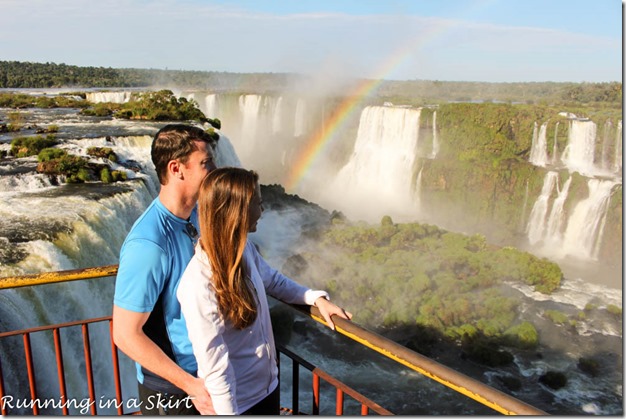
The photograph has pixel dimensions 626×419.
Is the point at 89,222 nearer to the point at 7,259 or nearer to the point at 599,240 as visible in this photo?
the point at 7,259

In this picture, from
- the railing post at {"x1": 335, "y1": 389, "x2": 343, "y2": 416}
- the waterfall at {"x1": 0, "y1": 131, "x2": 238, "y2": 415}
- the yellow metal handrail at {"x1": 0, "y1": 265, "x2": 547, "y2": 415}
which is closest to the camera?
the yellow metal handrail at {"x1": 0, "y1": 265, "x2": 547, "y2": 415}

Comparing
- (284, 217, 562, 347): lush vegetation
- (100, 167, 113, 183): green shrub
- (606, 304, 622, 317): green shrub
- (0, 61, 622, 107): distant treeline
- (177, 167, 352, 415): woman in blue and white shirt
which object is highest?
(0, 61, 622, 107): distant treeline

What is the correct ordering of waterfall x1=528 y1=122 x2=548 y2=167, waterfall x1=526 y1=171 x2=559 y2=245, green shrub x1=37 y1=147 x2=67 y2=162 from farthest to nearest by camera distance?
1. waterfall x1=528 y1=122 x2=548 y2=167
2. waterfall x1=526 y1=171 x2=559 y2=245
3. green shrub x1=37 y1=147 x2=67 y2=162

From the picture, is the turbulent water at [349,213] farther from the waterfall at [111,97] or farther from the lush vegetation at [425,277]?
the lush vegetation at [425,277]

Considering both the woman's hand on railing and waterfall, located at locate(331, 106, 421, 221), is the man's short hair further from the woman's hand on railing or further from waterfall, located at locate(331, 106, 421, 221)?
waterfall, located at locate(331, 106, 421, 221)

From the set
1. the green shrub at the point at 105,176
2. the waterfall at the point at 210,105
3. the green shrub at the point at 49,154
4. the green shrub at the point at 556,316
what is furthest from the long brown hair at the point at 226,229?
the waterfall at the point at 210,105

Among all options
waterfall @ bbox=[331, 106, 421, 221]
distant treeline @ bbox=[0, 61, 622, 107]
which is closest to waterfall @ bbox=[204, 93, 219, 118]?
distant treeline @ bbox=[0, 61, 622, 107]
